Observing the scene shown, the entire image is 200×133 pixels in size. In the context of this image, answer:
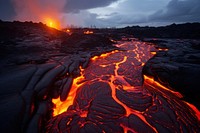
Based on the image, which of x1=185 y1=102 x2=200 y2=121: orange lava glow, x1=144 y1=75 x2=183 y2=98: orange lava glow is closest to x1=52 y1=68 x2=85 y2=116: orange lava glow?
x1=144 y1=75 x2=183 y2=98: orange lava glow

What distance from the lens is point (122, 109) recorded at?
6.05 meters

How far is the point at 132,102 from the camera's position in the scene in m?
6.62

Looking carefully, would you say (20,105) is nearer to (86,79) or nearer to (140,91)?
(86,79)

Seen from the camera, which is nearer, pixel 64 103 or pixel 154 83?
pixel 64 103

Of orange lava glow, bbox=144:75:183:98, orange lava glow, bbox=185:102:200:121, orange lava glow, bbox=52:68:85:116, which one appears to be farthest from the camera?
orange lava glow, bbox=144:75:183:98

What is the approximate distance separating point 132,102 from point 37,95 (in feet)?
15.1

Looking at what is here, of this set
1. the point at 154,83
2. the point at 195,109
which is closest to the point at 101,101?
the point at 154,83

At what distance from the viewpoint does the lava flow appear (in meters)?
5.03

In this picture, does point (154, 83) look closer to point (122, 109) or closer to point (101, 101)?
point (122, 109)

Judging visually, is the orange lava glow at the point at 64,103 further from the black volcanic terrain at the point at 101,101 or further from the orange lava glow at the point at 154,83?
the orange lava glow at the point at 154,83

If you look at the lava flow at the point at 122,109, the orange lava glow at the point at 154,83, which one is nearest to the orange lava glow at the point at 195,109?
the lava flow at the point at 122,109

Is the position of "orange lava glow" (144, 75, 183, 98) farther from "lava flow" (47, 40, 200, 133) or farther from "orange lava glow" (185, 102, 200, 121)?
"orange lava glow" (185, 102, 200, 121)

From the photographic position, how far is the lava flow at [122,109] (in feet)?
16.5

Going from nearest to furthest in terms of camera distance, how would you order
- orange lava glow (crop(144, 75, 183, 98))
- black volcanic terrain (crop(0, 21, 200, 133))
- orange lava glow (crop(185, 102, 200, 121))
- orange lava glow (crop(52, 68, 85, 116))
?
black volcanic terrain (crop(0, 21, 200, 133))
orange lava glow (crop(185, 102, 200, 121))
orange lava glow (crop(52, 68, 85, 116))
orange lava glow (crop(144, 75, 183, 98))
